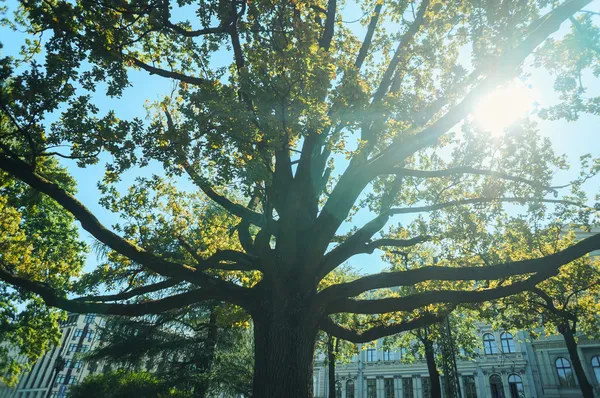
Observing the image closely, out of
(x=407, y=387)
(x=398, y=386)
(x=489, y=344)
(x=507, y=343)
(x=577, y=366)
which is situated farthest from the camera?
(x=398, y=386)

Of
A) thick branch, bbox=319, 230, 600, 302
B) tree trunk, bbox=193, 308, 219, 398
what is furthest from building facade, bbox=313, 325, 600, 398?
thick branch, bbox=319, 230, 600, 302

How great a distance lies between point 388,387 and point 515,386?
49.5ft

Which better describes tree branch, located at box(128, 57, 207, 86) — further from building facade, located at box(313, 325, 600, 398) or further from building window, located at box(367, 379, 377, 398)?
building window, located at box(367, 379, 377, 398)

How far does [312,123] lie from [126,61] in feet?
17.6

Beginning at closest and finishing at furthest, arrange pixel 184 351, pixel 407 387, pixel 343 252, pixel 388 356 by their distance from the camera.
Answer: pixel 343 252 < pixel 184 351 < pixel 407 387 < pixel 388 356

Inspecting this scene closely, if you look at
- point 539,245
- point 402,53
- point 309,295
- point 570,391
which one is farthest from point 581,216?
point 570,391

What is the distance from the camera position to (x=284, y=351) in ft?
22.1

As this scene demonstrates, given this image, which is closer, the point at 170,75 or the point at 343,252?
the point at 343,252

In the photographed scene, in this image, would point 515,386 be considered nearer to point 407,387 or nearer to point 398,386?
point 407,387

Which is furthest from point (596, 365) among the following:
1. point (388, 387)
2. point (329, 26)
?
point (329, 26)

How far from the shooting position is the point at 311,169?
9453 mm

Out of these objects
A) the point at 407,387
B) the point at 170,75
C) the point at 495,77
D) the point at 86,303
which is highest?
the point at 170,75

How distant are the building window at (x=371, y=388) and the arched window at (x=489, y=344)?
1511 cm

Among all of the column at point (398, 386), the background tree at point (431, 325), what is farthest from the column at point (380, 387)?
the background tree at point (431, 325)
